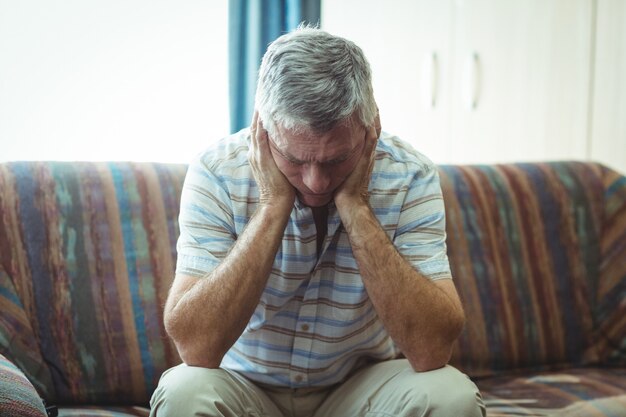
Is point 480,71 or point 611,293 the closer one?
point 611,293

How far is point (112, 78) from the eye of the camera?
7.97ft

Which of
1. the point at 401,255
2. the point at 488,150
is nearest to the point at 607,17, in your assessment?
the point at 488,150

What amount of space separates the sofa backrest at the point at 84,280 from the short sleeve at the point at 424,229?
1.90ft

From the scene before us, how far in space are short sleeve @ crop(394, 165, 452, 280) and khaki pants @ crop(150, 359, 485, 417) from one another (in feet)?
0.64

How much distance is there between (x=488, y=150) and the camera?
2953 mm

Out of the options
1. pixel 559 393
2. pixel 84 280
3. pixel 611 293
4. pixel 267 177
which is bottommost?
pixel 559 393

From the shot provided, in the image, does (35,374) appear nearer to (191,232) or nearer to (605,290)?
(191,232)

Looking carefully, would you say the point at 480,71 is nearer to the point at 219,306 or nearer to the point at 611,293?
the point at 611,293

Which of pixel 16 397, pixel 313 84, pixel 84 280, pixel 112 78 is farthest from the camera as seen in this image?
pixel 112 78

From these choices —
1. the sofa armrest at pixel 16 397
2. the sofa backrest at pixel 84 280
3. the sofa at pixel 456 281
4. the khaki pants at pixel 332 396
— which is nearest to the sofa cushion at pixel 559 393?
the sofa at pixel 456 281

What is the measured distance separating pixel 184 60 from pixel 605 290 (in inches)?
57.8

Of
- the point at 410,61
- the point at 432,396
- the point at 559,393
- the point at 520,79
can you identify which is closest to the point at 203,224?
the point at 432,396

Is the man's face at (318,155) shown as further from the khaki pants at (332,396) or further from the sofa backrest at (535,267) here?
the sofa backrest at (535,267)

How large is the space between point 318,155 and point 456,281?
29.7 inches
